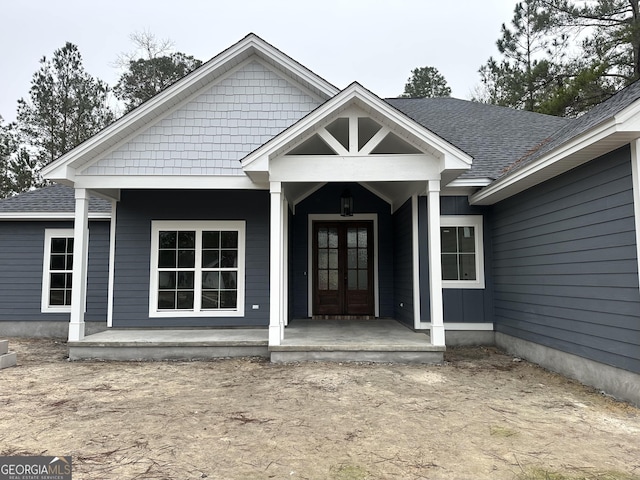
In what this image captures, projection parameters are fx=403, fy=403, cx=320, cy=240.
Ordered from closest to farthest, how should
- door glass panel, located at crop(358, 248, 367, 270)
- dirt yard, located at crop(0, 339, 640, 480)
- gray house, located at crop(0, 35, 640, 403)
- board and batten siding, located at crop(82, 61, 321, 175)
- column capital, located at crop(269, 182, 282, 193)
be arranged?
1. dirt yard, located at crop(0, 339, 640, 480)
2. gray house, located at crop(0, 35, 640, 403)
3. column capital, located at crop(269, 182, 282, 193)
4. board and batten siding, located at crop(82, 61, 321, 175)
5. door glass panel, located at crop(358, 248, 367, 270)

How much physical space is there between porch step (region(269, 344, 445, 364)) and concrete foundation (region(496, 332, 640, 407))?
4.20 ft

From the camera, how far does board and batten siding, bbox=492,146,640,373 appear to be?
378 cm

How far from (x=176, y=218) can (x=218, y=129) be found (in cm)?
190

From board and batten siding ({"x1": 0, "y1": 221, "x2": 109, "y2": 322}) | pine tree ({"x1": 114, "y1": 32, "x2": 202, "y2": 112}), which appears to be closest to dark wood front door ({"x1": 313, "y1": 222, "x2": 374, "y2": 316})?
board and batten siding ({"x1": 0, "y1": 221, "x2": 109, "y2": 322})

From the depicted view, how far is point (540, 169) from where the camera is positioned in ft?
15.6

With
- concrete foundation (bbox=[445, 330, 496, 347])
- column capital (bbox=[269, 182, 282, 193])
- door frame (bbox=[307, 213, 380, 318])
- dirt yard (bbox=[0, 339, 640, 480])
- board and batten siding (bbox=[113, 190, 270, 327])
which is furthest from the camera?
door frame (bbox=[307, 213, 380, 318])

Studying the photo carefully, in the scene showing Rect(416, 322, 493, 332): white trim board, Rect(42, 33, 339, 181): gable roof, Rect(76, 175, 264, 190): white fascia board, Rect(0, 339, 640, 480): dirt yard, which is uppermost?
Rect(42, 33, 339, 181): gable roof

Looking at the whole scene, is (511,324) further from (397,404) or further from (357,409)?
(357,409)

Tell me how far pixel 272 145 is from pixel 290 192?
76.9 inches

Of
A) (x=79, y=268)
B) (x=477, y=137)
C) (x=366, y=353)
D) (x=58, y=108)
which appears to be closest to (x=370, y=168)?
(x=366, y=353)

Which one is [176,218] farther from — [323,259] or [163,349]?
[323,259]

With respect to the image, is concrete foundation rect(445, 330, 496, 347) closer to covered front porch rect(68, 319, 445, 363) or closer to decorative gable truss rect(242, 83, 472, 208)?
covered front porch rect(68, 319, 445, 363)

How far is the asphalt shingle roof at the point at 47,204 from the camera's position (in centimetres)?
787

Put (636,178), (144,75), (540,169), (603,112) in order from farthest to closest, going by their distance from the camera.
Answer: (144,75), (540,169), (603,112), (636,178)
